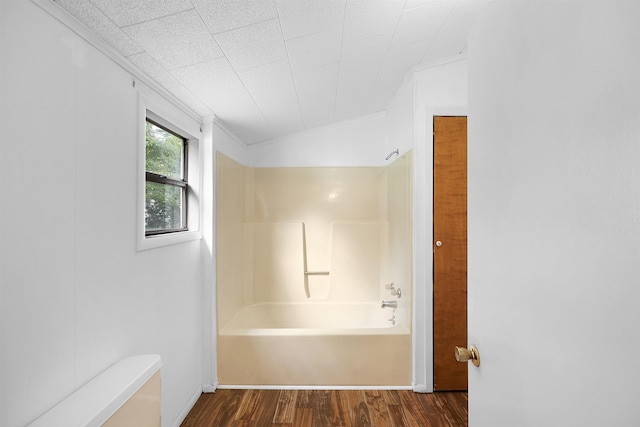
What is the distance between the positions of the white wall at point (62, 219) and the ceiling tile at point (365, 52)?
1149 millimetres

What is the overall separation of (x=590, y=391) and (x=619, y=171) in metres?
0.31

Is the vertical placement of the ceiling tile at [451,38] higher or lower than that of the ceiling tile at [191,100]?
higher

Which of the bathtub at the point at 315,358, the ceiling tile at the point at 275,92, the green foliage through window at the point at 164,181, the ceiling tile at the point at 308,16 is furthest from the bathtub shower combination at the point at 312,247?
the ceiling tile at the point at 308,16

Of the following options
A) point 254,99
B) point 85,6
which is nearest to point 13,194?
point 85,6

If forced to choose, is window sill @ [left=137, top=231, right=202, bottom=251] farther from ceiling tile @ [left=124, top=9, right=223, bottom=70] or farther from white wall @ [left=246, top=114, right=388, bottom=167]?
white wall @ [left=246, top=114, right=388, bottom=167]

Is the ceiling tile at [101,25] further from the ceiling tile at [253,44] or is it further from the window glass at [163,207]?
the window glass at [163,207]

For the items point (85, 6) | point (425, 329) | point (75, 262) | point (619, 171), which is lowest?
point (425, 329)

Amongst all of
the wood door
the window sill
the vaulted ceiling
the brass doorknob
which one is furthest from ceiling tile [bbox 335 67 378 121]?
the brass doorknob

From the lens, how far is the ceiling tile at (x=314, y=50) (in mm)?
1687

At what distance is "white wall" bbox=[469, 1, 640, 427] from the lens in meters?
0.43

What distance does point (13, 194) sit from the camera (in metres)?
0.98

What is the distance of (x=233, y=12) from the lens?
1327 mm

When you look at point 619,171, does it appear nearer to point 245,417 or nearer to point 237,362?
point 245,417

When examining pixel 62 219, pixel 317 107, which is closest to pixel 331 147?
pixel 317 107
